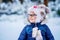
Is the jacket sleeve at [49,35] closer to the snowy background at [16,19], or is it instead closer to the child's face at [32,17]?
the snowy background at [16,19]

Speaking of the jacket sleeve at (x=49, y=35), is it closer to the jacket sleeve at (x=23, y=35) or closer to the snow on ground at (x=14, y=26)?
the snow on ground at (x=14, y=26)

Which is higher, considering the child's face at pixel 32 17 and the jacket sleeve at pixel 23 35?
the child's face at pixel 32 17

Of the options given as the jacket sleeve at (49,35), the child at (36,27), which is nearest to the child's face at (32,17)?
the child at (36,27)

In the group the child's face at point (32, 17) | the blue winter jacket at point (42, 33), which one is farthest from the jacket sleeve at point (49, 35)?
the child's face at point (32, 17)

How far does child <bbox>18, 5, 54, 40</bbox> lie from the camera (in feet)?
4.75

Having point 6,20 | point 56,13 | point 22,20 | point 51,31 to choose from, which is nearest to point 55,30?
point 51,31

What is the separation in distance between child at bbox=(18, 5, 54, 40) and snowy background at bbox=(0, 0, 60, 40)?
0.05 m

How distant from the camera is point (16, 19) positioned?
1523mm

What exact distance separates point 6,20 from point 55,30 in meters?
0.41

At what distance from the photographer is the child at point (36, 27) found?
1449 millimetres

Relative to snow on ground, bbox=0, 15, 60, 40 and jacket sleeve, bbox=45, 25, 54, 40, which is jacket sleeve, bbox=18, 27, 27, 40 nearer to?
snow on ground, bbox=0, 15, 60, 40

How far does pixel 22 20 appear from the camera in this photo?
4.95ft

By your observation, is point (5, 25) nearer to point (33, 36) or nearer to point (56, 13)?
point (33, 36)

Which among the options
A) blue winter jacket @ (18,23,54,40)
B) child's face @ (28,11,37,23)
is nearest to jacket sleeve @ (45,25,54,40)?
blue winter jacket @ (18,23,54,40)
